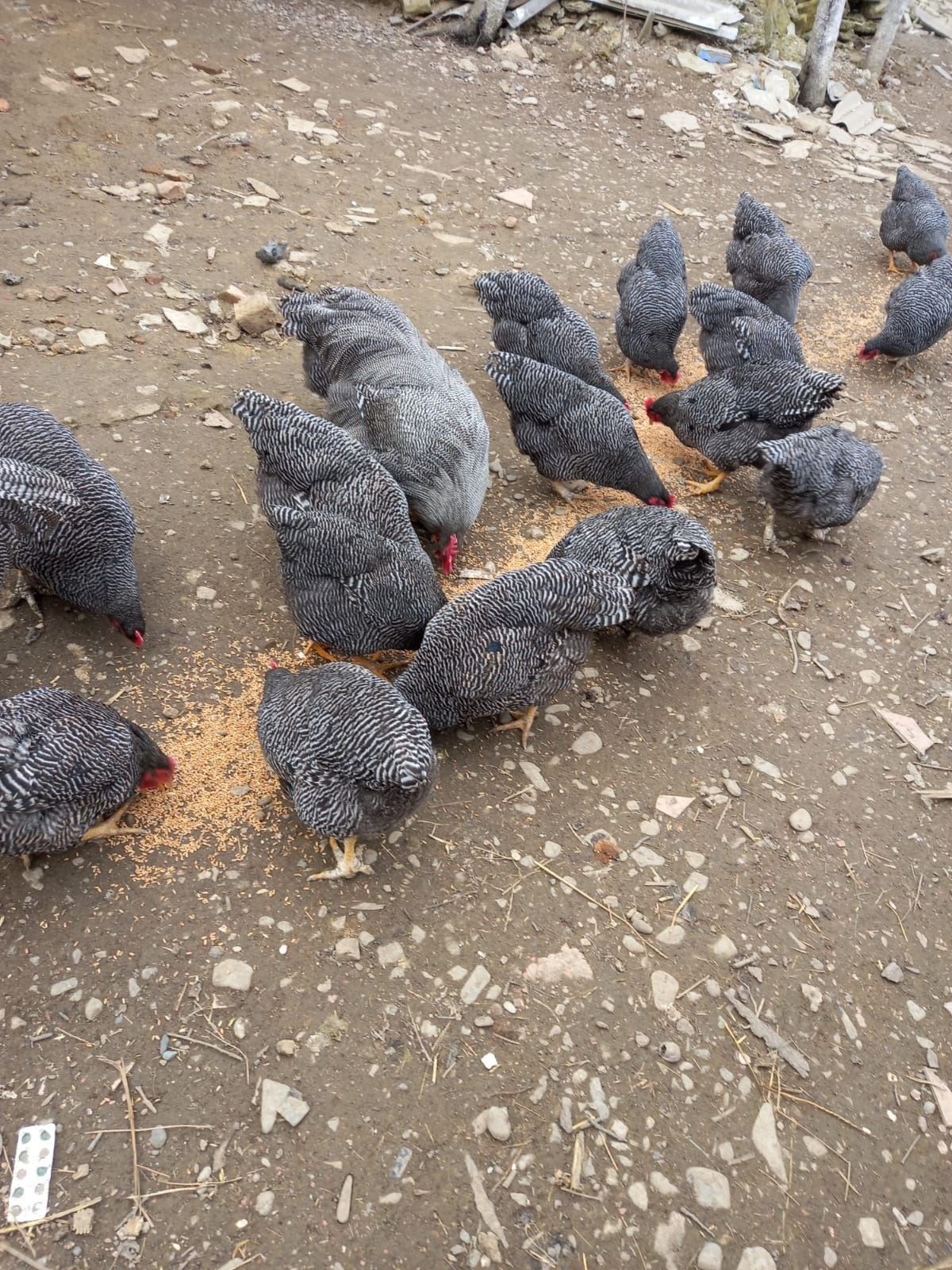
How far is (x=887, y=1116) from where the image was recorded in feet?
9.42

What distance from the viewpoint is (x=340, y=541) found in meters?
3.68

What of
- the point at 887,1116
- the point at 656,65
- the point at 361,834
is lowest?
the point at 887,1116

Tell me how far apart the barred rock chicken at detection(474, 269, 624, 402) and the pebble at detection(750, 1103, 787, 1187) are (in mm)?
4011

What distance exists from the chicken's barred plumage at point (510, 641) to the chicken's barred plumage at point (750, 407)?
192cm

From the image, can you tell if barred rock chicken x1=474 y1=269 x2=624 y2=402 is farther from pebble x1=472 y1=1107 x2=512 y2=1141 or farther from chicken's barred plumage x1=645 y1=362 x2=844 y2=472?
pebble x1=472 y1=1107 x2=512 y2=1141

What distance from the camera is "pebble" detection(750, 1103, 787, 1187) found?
8.90 ft

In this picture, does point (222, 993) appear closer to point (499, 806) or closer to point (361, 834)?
point (361, 834)

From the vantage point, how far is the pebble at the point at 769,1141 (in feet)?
8.90

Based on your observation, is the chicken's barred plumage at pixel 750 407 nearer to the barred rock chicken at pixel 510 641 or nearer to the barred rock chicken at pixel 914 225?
the barred rock chicken at pixel 510 641

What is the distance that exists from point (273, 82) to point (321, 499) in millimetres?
6869

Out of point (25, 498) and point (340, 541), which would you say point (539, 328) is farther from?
point (25, 498)

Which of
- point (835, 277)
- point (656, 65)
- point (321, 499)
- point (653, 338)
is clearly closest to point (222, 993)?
point (321, 499)

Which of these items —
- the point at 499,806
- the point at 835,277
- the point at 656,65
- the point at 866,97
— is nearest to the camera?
the point at 499,806

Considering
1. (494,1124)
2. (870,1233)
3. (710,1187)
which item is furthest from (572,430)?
(870,1233)
